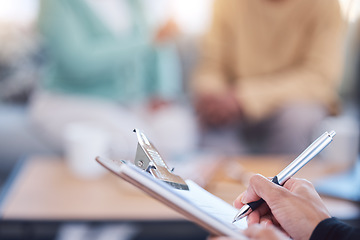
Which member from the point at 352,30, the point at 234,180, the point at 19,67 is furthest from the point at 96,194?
the point at 352,30

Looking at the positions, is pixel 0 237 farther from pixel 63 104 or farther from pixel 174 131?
pixel 174 131

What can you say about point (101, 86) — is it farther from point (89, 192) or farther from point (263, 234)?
point (263, 234)

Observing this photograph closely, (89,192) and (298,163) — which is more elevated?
(89,192)

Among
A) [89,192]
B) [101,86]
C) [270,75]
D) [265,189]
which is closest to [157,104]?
[101,86]

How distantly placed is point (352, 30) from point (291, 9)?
1.16 ft

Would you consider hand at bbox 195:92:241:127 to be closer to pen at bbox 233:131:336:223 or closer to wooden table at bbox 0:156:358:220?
wooden table at bbox 0:156:358:220

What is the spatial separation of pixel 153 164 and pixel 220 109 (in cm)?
128

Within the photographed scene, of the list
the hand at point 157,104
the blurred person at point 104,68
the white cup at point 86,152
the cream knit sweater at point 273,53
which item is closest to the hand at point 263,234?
the white cup at point 86,152

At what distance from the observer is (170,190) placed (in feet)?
1.34

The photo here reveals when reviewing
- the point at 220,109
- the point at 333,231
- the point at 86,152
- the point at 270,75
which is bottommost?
the point at 333,231

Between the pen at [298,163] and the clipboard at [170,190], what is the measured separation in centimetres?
3

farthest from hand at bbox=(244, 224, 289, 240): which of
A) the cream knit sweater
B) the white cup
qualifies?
the cream knit sweater

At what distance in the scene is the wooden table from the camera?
0.94 meters

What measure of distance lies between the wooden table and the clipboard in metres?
0.34
